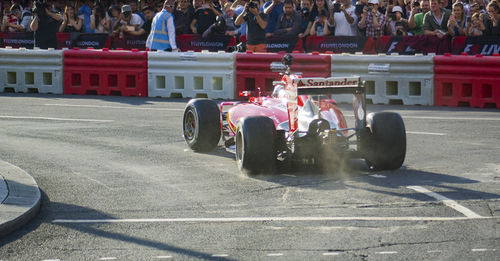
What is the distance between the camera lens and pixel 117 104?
17.6 metres

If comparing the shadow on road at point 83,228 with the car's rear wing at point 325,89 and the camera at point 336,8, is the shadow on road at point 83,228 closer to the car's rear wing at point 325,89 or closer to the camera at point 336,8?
the car's rear wing at point 325,89

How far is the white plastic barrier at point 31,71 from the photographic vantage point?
67.3 feet

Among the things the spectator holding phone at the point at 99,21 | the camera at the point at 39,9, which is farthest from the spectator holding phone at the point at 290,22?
the camera at the point at 39,9

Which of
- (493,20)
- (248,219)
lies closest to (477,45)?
(493,20)

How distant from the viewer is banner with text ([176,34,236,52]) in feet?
68.4

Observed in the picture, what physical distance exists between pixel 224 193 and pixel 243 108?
2.84 m

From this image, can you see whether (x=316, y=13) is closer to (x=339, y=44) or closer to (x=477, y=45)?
(x=339, y=44)

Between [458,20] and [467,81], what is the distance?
5.54ft

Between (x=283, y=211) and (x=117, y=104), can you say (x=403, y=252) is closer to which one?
(x=283, y=211)

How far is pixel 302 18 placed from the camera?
1995 cm

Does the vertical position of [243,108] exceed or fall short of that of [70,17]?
it falls short

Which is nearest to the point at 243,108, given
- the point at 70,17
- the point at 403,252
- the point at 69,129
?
the point at 69,129

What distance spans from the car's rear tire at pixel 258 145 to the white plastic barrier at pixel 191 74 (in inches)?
356

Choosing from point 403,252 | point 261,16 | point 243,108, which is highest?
point 261,16
